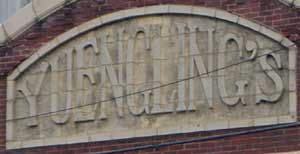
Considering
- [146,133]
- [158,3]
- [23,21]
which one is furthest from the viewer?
[23,21]

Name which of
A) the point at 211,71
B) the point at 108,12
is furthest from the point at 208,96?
the point at 108,12

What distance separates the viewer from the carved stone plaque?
20078 mm

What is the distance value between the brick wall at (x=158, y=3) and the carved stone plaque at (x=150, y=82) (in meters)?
0.12

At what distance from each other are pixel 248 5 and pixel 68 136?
9.72ft

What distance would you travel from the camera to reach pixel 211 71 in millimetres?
20344

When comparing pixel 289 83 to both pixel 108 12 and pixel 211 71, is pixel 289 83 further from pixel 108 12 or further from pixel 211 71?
pixel 108 12

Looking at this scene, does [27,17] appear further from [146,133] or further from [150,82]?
[146,133]

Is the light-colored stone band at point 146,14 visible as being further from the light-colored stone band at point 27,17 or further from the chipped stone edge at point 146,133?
the chipped stone edge at point 146,133

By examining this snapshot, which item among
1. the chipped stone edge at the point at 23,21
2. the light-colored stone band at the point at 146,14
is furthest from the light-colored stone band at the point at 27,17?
the light-colored stone band at the point at 146,14

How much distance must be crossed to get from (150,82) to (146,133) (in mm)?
682

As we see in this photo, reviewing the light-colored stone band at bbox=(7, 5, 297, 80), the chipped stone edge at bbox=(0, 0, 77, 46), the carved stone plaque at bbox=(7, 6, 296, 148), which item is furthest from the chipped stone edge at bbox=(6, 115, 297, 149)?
the chipped stone edge at bbox=(0, 0, 77, 46)

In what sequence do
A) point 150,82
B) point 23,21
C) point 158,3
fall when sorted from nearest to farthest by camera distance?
point 150,82
point 158,3
point 23,21

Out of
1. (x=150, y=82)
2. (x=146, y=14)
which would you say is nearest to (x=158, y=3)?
(x=146, y=14)

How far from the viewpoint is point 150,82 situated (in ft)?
67.8
